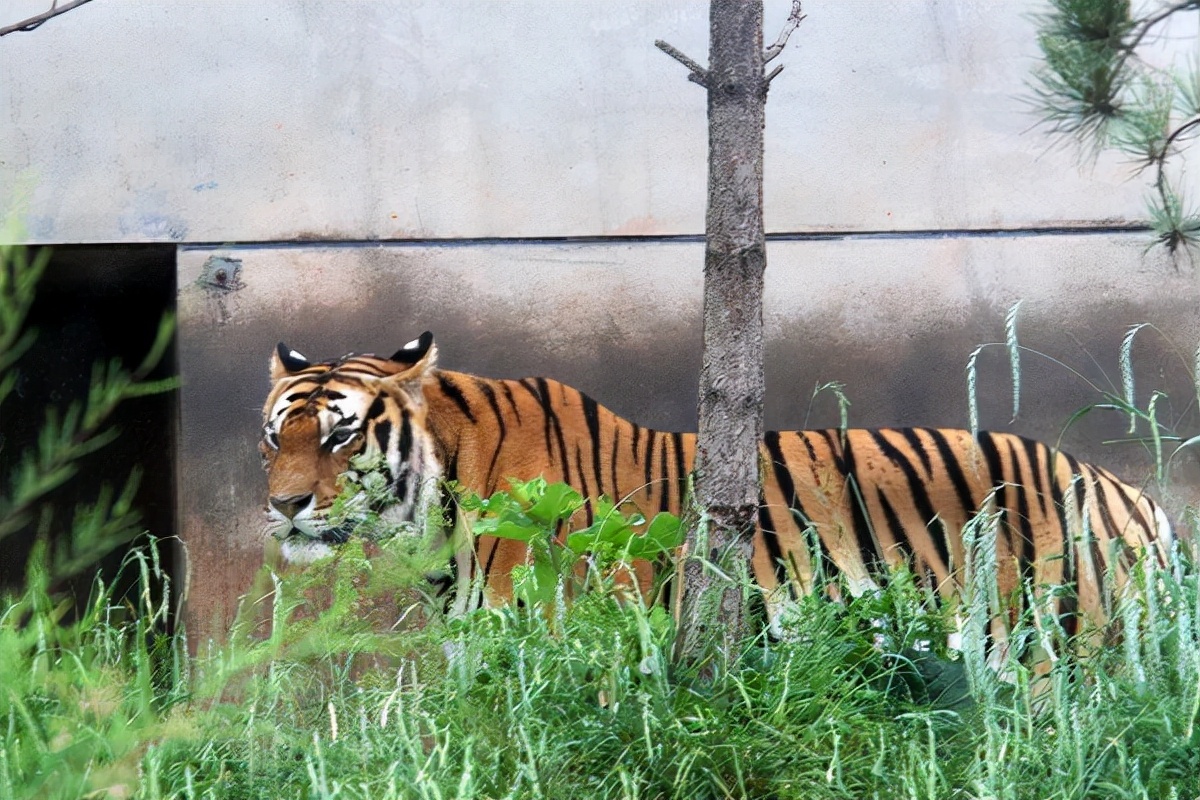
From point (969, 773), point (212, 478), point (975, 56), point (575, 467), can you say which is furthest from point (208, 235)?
point (969, 773)

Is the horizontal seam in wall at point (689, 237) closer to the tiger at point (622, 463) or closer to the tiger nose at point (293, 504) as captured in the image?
the tiger at point (622, 463)

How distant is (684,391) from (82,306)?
8.36 ft

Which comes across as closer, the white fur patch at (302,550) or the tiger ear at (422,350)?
the white fur patch at (302,550)

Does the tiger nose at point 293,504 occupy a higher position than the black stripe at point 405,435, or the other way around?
the black stripe at point 405,435

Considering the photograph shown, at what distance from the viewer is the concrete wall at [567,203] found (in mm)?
4996

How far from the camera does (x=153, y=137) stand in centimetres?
502

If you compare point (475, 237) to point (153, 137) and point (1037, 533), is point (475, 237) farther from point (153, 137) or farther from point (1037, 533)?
point (1037, 533)

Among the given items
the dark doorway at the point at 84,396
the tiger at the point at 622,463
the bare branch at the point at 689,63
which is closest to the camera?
the bare branch at the point at 689,63

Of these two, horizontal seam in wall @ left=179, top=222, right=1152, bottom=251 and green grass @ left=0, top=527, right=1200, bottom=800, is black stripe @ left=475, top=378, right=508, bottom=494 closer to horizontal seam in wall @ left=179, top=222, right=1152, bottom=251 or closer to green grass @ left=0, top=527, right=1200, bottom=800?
horizontal seam in wall @ left=179, top=222, right=1152, bottom=251

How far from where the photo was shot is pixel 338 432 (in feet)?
16.3

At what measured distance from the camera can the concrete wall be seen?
5.00 meters

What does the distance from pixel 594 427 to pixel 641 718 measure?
2382mm

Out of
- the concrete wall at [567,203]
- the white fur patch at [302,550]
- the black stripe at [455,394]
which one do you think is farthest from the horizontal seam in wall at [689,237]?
the white fur patch at [302,550]

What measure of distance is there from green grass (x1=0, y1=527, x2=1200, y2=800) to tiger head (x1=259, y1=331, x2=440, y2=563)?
1612mm
